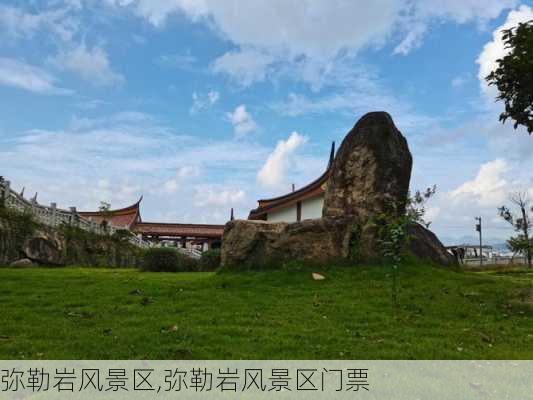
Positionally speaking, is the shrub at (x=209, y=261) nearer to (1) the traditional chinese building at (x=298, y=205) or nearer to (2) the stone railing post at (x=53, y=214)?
(1) the traditional chinese building at (x=298, y=205)

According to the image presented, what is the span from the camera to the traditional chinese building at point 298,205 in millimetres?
26703

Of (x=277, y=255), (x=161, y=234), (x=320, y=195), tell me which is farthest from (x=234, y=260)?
(x=161, y=234)

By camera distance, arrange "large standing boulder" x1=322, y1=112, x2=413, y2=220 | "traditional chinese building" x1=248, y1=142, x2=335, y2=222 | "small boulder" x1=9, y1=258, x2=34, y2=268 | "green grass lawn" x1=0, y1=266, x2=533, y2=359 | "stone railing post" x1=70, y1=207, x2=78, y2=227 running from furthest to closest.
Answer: "traditional chinese building" x1=248, y1=142, x2=335, y2=222
"stone railing post" x1=70, y1=207, x2=78, y2=227
"small boulder" x1=9, y1=258, x2=34, y2=268
"large standing boulder" x1=322, y1=112, x2=413, y2=220
"green grass lawn" x1=0, y1=266, x2=533, y2=359

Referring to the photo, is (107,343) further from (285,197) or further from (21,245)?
(285,197)

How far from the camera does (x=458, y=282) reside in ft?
32.9

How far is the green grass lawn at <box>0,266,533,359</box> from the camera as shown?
539cm

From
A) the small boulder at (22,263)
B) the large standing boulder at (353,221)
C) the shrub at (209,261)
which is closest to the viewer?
the large standing boulder at (353,221)

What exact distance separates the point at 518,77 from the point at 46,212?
62.5 feet

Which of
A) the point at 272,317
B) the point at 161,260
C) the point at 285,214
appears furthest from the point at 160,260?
the point at 272,317

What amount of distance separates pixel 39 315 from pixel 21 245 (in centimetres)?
1216

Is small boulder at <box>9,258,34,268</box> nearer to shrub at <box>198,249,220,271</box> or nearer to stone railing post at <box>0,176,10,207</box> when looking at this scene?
stone railing post at <box>0,176,10,207</box>

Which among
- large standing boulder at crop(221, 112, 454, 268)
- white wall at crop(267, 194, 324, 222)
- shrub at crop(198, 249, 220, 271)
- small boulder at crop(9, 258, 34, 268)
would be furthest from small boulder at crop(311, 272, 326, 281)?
white wall at crop(267, 194, 324, 222)

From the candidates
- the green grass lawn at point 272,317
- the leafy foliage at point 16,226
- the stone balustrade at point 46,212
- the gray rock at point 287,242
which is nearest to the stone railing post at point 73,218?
the stone balustrade at point 46,212

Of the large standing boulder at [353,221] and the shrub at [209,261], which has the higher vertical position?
the large standing boulder at [353,221]
